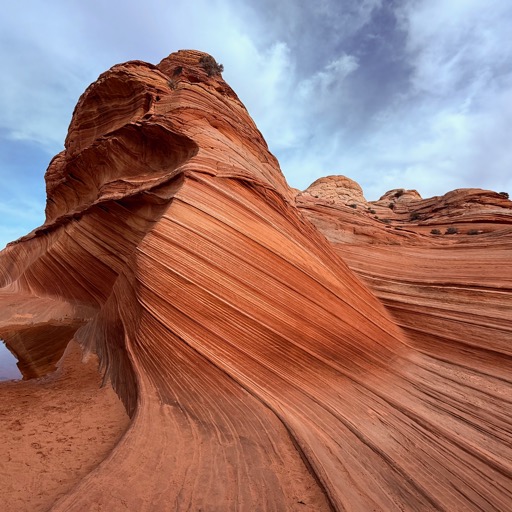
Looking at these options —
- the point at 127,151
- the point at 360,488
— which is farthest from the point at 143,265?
the point at 127,151

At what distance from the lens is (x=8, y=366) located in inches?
258

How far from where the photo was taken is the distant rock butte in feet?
9.25

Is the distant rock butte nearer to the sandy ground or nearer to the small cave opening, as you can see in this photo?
the sandy ground

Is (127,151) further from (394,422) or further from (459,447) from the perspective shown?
(459,447)

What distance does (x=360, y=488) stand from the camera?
8.98 ft

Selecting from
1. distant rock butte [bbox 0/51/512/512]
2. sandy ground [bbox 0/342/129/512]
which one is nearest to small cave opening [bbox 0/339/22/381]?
distant rock butte [bbox 0/51/512/512]

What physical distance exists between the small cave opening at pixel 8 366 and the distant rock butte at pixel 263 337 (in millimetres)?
252

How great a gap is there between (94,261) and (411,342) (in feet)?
31.0

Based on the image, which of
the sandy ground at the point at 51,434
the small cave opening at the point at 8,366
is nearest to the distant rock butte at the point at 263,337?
the sandy ground at the point at 51,434

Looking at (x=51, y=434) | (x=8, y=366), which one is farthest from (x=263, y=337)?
(x=8, y=366)

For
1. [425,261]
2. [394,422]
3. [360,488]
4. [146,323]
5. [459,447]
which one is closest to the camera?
[360,488]

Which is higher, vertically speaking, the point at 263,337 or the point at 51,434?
the point at 263,337

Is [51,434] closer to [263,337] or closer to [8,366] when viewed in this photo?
[263,337]

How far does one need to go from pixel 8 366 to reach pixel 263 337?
6066 millimetres
